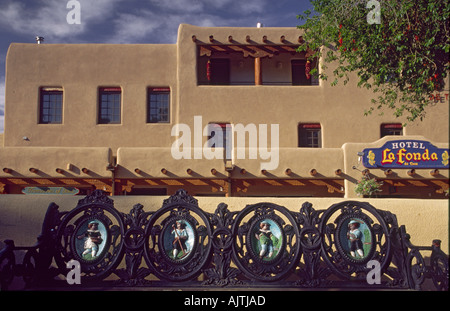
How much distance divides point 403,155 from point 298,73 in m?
6.54

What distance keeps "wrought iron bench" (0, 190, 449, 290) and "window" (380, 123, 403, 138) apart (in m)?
12.4

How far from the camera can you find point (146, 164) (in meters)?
14.6

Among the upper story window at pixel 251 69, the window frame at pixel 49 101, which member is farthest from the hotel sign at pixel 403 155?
the window frame at pixel 49 101

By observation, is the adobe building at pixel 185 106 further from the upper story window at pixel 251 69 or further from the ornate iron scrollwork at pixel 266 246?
the ornate iron scrollwork at pixel 266 246

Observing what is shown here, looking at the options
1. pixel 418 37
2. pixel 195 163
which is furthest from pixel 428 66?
pixel 195 163

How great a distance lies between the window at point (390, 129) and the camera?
16695mm

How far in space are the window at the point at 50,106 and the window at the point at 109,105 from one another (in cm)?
191

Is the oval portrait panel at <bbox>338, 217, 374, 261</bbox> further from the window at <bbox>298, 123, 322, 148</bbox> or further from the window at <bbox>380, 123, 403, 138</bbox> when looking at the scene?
the window at <bbox>380, 123, 403, 138</bbox>

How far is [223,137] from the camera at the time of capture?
54.1 feet

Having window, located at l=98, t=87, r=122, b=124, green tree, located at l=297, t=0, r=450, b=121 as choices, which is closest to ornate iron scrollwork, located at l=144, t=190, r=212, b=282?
green tree, located at l=297, t=0, r=450, b=121

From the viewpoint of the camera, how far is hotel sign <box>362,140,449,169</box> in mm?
14070

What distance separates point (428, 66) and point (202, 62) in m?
11.6

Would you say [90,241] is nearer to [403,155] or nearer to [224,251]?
[224,251]
